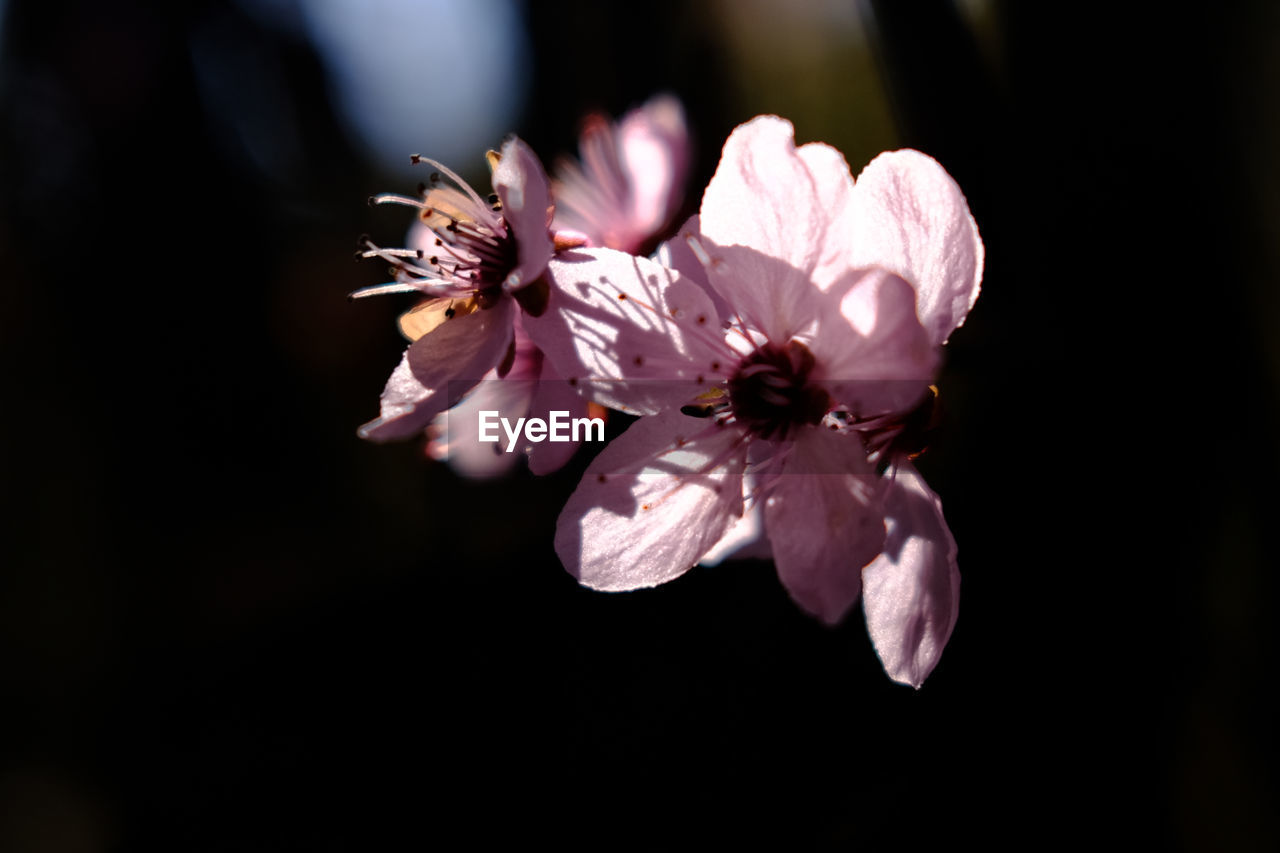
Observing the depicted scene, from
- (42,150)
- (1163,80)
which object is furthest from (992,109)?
(42,150)

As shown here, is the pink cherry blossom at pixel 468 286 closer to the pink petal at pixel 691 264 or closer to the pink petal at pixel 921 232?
A: the pink petal at pixel 691 264

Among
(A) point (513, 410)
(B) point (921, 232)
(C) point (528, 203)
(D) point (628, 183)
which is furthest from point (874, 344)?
(D) point (628, 183)

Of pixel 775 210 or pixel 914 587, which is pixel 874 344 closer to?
pixel 775 210

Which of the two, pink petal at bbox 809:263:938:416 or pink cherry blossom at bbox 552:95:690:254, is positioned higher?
pink cherry blossom at bbox 552:95:690:254

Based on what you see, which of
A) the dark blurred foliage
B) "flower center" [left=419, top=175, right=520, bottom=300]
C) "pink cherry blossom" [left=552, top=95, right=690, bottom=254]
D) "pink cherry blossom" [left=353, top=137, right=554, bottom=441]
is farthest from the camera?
"pink cherry blossom" [left=552, top=95, right=690, bottom=254]

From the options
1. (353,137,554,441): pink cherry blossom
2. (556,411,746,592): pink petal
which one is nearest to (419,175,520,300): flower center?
(353,137,554,441): pink cherry blossom

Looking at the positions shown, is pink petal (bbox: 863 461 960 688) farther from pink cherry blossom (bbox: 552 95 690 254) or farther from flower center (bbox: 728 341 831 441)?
pink cherry blossom (bbox: 552 95 690 254)

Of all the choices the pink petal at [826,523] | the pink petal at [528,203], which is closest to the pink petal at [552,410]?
the pink petal at [528,203]
